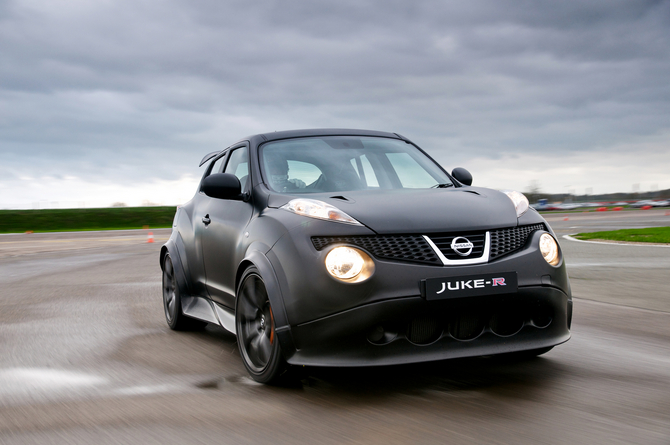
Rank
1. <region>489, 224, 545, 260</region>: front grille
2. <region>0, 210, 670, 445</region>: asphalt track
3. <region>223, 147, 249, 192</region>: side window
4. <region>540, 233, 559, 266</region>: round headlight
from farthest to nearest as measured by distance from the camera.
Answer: <region>223, 147, 249, 192</region>: side window → <region>540, 233, 559, 266</region>: round headlight → <region>489, 224, 545, 260</region>: front grille → <region>0, 210, 670, 445</region>: asphalt track

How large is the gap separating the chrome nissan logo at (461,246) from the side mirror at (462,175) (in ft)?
5.49

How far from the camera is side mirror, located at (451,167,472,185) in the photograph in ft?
17.3

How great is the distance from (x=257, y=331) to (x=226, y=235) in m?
0.92

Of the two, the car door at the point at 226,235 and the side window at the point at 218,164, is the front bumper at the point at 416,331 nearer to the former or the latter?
the car door at the point at 226,235

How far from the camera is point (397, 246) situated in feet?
11.8

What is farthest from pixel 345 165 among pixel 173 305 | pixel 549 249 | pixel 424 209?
pixel 173 305

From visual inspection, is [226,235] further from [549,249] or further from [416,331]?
[549,249]

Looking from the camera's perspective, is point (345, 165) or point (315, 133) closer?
point (345, 165)

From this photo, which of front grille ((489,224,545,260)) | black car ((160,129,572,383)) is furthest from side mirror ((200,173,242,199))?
front grille ((489,224,545,260))

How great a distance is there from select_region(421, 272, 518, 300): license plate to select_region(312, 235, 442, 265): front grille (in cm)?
12

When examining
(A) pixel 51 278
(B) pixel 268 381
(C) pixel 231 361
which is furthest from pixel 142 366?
(A) pixel 51 278

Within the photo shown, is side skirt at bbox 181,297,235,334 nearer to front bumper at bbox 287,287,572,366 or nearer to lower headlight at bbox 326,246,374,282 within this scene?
front bumper at bbox 287,287,572,366

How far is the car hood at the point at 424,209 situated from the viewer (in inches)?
144

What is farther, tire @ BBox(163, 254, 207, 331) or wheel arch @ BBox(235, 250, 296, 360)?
tire @ BBox(163, 254, 207, 331)
